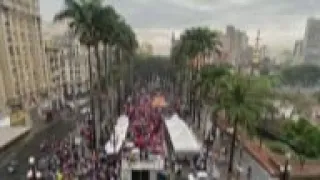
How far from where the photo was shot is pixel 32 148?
36.0 meters

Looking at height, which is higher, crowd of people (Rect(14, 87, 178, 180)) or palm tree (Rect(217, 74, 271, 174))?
palm tree (Rect(217, 74, 271, 174))

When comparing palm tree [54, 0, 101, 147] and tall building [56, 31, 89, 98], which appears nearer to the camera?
palm tree [54, 0, 101, 147]

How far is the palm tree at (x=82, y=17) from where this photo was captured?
33781 millimetres

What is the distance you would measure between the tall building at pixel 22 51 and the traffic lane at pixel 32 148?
12.0 meters

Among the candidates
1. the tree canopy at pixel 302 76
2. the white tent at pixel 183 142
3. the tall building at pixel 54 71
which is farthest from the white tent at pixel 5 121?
the tree canopy at pixel 302 76

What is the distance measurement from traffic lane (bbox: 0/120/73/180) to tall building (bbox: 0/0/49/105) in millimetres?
12031

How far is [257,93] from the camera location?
2598 cm

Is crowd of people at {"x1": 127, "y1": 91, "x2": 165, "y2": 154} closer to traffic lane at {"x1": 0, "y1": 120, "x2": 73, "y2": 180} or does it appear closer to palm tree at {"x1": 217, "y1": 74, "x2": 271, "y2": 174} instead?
palm tree at {"x1": 217, "y1": 74, "x2": 271, "y2": 174}

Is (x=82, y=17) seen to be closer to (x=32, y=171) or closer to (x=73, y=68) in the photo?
(x=32, y=171)

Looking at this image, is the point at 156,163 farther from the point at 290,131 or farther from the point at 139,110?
the point at 139,110

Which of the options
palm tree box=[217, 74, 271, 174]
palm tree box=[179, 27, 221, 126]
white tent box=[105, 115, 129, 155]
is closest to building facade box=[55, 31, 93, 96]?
palm tree box=[179, 27, 221, 126]

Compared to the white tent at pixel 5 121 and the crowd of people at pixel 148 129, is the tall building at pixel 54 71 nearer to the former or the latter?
the crowd of people at pixel 148 129

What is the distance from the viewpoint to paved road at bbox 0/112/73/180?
27481 millimetres

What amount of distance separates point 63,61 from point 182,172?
82.7 metres
